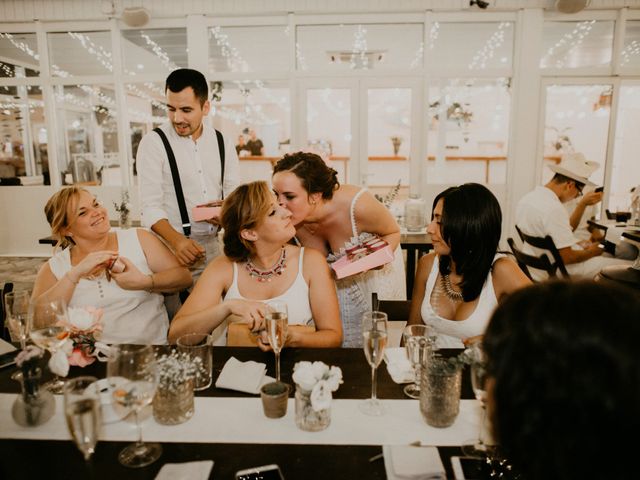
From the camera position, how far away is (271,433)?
1.18 meters

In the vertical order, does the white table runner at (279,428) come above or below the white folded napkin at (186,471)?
below

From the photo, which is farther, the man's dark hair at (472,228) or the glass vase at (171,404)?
the man's dark hair at (472,228)

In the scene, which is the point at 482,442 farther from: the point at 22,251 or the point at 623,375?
the point at 22,251

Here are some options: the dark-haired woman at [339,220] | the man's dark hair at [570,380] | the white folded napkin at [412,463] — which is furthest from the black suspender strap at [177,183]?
the man's dark hair at [570,380]

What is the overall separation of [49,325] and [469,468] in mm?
1220

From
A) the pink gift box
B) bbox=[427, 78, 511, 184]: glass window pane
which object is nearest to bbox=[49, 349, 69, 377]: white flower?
the pink gift box

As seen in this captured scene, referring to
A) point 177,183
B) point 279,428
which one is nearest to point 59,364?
point 279,428

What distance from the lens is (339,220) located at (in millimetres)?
2551

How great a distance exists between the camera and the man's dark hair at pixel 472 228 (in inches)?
73.9

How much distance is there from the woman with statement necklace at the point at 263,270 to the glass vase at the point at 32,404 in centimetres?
67

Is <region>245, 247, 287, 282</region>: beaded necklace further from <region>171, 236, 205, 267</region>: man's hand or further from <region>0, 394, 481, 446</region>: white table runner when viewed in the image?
<region>0, 394, 481, 446</region>: white table runner

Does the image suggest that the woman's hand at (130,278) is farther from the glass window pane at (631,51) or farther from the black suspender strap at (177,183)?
the glass window pane at (631,51)

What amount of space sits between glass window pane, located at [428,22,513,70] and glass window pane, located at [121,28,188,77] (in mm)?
3808

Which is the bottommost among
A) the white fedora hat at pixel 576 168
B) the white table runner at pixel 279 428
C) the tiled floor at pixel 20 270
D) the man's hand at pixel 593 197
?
the tiled floor at pixel 20 270
